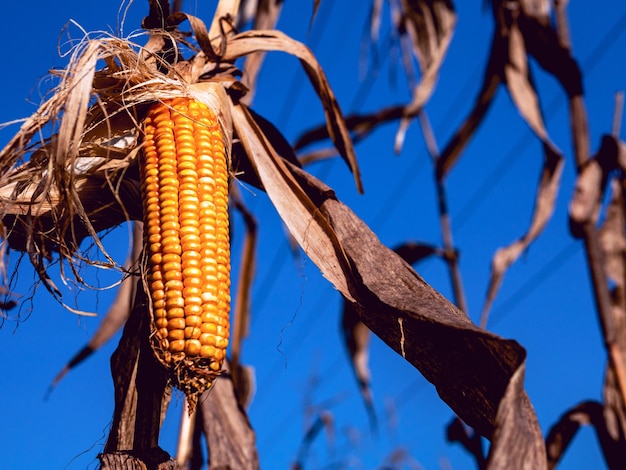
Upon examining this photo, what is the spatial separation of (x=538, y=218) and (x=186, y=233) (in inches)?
89.0

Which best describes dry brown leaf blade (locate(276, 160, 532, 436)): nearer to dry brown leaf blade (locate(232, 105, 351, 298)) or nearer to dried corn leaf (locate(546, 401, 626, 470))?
dry brown leaf blade (locate(232, 105, 351, 298))

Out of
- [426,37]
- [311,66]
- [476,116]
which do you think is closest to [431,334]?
[311,66]

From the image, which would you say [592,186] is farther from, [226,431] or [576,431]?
[226,431]

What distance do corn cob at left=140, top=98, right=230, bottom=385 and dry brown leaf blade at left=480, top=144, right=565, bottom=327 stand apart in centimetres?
196

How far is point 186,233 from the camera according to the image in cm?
138

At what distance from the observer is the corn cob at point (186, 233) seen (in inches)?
51.6

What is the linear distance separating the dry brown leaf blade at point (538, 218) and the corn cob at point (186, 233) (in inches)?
77.3

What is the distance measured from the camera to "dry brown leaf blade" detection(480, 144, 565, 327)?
3195 millimetres

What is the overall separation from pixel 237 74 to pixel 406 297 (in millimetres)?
892

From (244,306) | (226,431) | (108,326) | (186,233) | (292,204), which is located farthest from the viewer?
(244,306)

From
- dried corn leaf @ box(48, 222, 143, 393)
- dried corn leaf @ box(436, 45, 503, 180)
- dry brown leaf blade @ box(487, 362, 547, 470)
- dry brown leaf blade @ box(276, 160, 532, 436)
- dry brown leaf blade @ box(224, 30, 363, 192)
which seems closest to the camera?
dry brown leaf blade @ box(487, 362, 547, 470)

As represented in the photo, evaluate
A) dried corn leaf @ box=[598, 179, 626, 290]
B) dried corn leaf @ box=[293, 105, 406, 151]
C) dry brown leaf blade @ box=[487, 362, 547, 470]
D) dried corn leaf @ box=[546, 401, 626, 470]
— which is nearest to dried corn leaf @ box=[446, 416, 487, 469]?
dried corn leaf @ box=[546, 401, 626, 470]

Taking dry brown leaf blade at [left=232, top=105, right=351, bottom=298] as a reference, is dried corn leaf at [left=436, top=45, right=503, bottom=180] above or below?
above

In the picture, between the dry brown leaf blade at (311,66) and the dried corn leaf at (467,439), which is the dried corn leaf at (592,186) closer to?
the dried corn leaf at (467,439)
